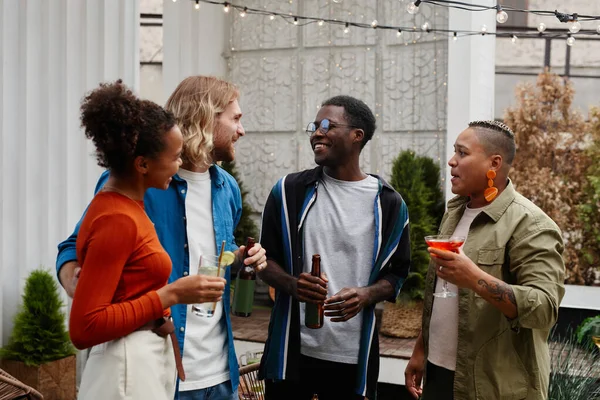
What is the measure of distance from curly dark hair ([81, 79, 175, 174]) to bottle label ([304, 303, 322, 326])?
1.12 meters

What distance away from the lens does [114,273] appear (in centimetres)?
195

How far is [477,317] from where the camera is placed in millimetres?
2715

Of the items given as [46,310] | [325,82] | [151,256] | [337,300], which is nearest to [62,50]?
[46,310]

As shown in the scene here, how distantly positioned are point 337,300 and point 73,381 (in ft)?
10.1

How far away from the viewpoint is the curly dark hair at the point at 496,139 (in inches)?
110

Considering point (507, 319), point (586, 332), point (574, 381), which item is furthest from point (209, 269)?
point (586, 332)

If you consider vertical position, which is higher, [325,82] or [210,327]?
[325,82]

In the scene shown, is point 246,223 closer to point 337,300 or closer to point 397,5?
point 397,5

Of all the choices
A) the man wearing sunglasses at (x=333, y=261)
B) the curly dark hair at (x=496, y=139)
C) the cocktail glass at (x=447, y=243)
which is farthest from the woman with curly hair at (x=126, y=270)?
the curly dark hair at (x=496, y=139)

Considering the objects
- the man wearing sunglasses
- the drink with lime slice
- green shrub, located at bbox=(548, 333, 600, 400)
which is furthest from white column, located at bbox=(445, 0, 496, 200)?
the drink with lime slice

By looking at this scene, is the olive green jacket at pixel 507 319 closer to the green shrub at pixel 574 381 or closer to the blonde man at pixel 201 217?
the blonde man at pixel 201 217

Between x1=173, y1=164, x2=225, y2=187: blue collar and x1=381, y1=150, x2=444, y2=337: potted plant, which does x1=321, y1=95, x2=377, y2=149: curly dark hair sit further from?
x1=381, y1=150, x2=444, y2=337: potted plant

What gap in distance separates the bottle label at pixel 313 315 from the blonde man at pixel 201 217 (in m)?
0.39

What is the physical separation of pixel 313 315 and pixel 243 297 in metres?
0.31
